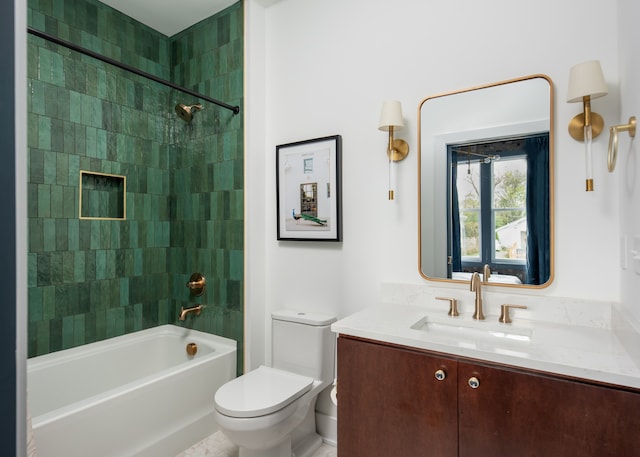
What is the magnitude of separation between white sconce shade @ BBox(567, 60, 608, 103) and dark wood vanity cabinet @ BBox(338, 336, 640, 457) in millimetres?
1037

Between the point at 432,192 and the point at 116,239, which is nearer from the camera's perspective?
the point at 432,192

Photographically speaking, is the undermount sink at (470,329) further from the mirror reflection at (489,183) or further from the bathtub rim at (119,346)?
the bathtub rim at (119,346)

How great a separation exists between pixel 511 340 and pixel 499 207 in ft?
1.95

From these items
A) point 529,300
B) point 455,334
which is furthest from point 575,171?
point 455,334

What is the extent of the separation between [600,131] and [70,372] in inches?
119

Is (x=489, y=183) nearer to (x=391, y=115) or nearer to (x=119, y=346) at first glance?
(x=391, y=115)

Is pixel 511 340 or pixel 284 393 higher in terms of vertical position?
pixel 511 340

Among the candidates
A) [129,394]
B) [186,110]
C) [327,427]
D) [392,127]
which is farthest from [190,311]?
[392,127]

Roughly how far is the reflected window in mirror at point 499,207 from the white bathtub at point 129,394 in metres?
1.61

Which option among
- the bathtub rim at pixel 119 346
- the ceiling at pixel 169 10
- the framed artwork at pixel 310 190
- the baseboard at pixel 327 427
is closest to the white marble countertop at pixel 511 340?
the framed artwork at pixel 310 190

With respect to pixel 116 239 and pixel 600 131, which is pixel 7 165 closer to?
pixel 600 131

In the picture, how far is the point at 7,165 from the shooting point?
1.16 ft

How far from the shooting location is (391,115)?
181cm

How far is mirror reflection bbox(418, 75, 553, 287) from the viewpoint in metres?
1.58
